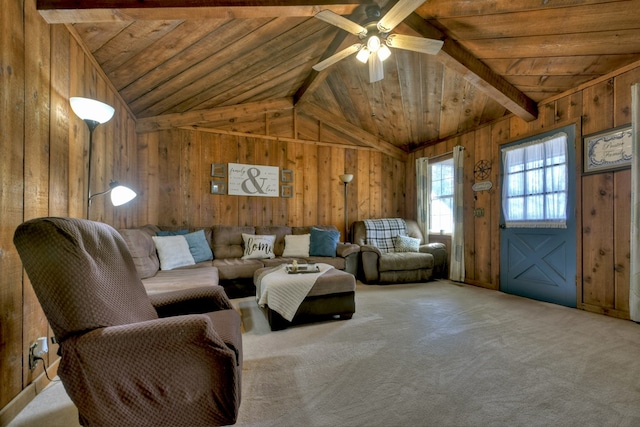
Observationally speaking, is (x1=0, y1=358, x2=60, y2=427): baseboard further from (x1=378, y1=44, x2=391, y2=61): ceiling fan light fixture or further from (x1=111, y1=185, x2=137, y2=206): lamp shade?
(x1=378, y1=44, x2=391, y2=61): ceiling fan light fixture

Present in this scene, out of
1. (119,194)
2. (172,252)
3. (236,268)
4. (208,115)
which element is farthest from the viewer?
(208,115)

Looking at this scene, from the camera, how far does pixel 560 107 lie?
3.21 m

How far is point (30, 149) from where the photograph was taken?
61.1 inches

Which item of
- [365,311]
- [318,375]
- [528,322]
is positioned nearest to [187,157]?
[365,311]

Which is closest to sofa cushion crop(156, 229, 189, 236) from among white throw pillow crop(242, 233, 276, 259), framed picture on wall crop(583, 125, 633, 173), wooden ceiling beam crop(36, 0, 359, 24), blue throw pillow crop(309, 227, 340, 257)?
white throw pillow crop(242, 233, 276, 259)

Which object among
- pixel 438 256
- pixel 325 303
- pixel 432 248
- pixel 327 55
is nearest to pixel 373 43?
pixel 327 55

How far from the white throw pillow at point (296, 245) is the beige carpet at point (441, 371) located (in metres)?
1.32

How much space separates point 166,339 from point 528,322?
293 centimetres

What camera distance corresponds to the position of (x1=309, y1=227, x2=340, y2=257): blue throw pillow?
4.09 m

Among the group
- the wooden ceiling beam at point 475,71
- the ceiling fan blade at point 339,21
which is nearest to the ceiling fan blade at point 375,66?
the ceiling fan blade at point 339,21

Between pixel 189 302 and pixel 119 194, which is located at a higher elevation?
pixel 119 194

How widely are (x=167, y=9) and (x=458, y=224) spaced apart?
14.1 feet

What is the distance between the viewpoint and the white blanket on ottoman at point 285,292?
236 cm

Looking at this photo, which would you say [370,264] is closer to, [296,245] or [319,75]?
[296,245]
